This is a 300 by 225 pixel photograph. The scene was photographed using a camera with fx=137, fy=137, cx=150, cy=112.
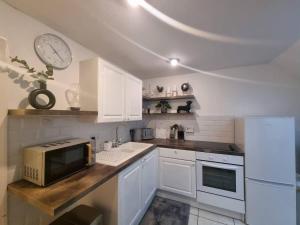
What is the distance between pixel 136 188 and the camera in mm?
1657

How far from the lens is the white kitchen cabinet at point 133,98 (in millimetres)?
2095

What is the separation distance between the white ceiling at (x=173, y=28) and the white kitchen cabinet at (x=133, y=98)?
38cm

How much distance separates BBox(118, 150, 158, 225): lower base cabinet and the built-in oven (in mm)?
696

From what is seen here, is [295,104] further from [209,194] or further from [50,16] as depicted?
[50,16]

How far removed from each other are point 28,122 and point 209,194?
2.31m

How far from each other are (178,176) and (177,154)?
34 cm

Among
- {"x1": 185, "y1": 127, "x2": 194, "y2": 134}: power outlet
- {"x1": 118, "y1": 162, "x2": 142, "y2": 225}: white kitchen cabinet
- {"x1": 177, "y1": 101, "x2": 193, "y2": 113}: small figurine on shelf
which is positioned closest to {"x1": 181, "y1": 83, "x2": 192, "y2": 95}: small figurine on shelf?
{"x1": 177, "y1": 101, "x2": 193, "y2": 113}: small figurine on shelf

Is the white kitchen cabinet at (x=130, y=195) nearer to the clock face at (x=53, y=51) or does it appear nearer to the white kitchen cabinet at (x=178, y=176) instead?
the white kitchen cabinet at (x=178, y=176)

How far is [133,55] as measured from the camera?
6.46ft

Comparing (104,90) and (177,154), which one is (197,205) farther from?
(104,90)

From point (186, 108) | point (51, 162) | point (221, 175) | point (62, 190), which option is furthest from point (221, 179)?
point (51, 162)

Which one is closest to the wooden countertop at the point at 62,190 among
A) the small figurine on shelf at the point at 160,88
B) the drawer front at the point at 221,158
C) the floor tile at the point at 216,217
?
the drawer front at the point at 221,158

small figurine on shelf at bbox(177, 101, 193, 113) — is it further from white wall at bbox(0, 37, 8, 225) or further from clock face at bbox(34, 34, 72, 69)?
white wall at bbox(0, 37, 8, 225)

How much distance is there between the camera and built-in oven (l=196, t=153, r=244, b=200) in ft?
5.91
